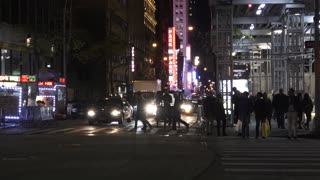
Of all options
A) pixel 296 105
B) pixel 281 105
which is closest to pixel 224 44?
pixel 281 105

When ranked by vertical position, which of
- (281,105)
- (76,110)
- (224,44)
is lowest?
Result: (76,110)

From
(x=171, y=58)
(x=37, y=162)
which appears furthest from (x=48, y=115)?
(x=171, y=58)

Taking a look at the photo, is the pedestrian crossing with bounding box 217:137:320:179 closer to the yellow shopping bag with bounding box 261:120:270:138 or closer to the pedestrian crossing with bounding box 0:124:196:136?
the yellow shopping bag with bounding box 261:120:270:138

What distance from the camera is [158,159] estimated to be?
14852 mm

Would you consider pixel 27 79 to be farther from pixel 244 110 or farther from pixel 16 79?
pixel 244 110

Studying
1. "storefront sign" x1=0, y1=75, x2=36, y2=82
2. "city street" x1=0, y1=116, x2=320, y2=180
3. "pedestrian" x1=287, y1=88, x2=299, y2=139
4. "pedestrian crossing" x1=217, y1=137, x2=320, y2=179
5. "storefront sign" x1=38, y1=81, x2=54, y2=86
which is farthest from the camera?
"storefront sign" x1=38, y1=81, x2=54, y2=86

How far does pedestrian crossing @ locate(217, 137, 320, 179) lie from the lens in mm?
12766

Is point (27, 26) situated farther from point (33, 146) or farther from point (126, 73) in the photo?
point (33, 146)

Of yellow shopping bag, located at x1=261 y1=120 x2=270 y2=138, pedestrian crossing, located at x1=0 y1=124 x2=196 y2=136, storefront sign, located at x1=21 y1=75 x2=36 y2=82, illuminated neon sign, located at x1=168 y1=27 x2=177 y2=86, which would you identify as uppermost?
illuminated neon sign, located at x1=168 y1=27 x2=177 y2=86

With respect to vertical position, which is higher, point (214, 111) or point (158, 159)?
point (214, 111)

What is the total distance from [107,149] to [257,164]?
510cm

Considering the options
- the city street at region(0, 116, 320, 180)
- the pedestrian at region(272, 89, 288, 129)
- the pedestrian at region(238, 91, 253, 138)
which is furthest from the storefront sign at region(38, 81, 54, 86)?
the pedestrian at region(238, 91, 253, 138)

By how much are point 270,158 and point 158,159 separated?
10.1 feet

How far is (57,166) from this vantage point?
13.5 metres
